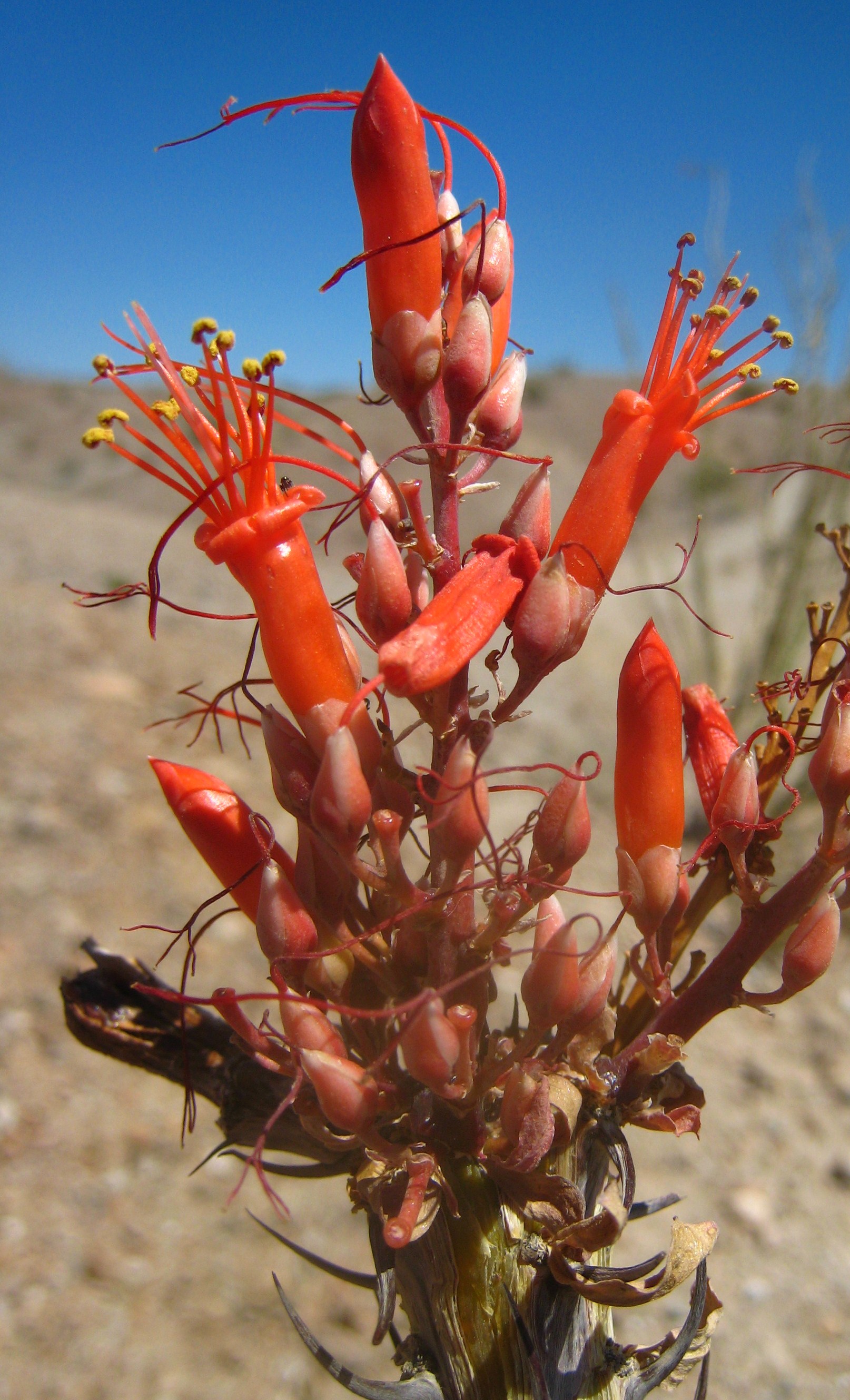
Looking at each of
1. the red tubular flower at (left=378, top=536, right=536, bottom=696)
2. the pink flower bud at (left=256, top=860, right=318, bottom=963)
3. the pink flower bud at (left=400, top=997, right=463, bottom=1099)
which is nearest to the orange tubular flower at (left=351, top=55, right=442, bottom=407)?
the red tubular flower at (left=378, top=536, right=536, bottom=696)

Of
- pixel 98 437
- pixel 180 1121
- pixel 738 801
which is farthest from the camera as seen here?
pixel 180 1121

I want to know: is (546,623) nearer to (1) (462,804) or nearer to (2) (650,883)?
(1) (462,804)

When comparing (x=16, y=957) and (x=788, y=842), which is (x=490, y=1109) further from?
(x=788, y=842)

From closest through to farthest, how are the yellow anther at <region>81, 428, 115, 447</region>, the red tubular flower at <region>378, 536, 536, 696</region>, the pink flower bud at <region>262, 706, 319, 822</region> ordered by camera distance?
the red tubular flower at <region>378, 536, 536, 696</region>
the pink flower bud at <region>262, 706, 319, 822</region>
the yellow anther at <region>81, 428, 115, 447</region>

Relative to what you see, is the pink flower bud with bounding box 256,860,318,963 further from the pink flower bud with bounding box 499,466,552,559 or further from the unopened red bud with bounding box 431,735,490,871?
the pink flower bud with bounding box 499,466,552,559

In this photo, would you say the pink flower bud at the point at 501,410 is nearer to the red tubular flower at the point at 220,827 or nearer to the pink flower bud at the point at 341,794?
the pink flower bud at the point at 341,794

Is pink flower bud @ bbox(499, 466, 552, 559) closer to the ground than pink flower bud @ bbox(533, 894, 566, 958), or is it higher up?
higher up

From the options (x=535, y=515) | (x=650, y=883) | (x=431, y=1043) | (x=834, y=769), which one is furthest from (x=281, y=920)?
(x=834, y=769)
